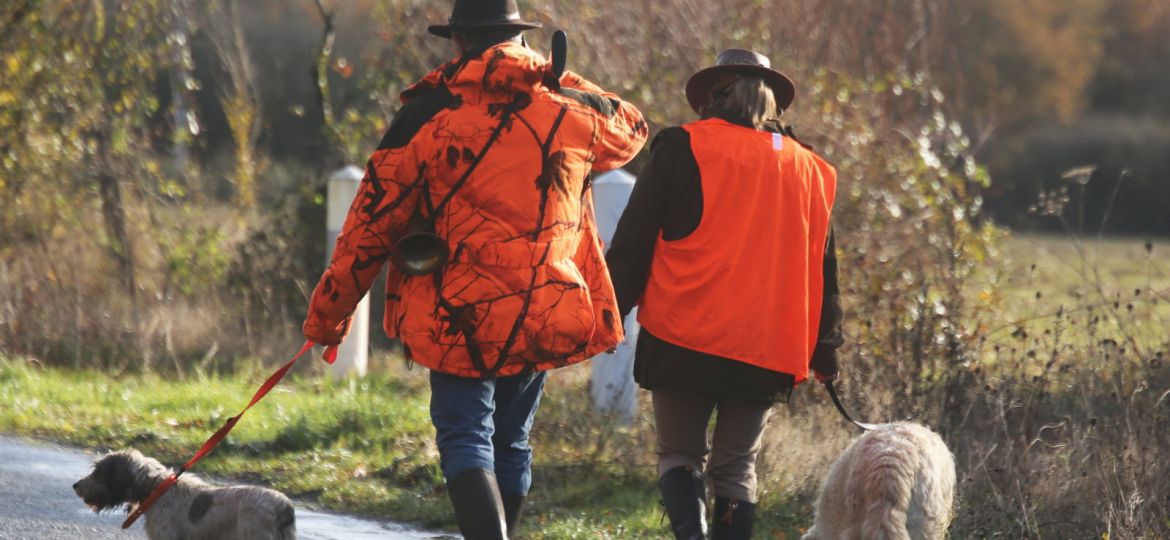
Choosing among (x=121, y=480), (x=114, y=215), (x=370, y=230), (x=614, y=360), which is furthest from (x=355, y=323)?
(x=370, y=230)

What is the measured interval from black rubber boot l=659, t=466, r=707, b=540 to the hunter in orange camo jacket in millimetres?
680

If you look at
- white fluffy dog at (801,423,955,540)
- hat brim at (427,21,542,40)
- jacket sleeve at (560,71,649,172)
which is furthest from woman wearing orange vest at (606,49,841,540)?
hat brim at (427,21,542,40)

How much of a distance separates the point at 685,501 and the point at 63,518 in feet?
8.87

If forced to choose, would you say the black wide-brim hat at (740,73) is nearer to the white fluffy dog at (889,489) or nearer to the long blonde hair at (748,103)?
the long blonde hair at (748,103)

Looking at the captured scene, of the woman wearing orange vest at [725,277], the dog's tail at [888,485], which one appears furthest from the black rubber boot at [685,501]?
the dog's tail at [888,485]

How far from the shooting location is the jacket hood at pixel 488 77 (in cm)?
389

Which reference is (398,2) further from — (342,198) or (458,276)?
(458,276)

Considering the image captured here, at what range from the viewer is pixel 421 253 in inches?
153

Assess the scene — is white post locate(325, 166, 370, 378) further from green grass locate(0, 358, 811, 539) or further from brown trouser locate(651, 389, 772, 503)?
brown trouser locate(651, 389, 772, 503)

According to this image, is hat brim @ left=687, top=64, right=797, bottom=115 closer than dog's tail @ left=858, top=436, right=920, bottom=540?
No

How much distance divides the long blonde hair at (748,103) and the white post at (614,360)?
2479 mm

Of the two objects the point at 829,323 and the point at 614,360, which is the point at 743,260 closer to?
the point at 829,323

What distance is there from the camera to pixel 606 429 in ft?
21.8

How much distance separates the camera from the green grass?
6051 mm
